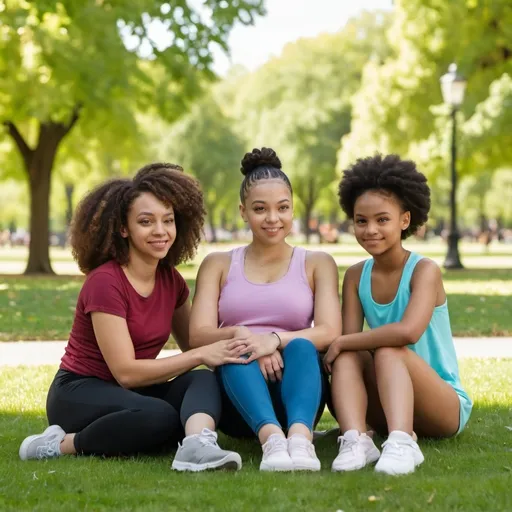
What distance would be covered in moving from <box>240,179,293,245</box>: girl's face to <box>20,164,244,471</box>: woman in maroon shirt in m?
0.34

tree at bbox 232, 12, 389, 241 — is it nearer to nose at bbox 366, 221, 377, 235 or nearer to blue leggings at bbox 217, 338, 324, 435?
nose at bbox 366, 221, 377, 235

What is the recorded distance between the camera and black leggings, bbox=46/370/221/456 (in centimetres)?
478

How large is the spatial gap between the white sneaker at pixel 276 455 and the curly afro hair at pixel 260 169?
1.37m

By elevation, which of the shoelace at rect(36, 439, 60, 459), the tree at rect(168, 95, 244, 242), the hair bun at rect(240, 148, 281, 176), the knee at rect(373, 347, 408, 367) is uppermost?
the tree at rect(168, 95, 244, 242)

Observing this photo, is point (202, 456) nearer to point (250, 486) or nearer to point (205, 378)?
point (250, 486)

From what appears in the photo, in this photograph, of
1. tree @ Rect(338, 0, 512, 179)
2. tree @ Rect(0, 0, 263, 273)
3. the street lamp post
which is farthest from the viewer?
tree @ Rect(338, 0, 512, 179)

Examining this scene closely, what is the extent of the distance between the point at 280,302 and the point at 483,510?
5.69 feet

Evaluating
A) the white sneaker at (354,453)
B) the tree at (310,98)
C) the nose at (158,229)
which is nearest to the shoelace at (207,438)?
the white sneaker at (354,453)

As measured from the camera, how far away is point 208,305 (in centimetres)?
516

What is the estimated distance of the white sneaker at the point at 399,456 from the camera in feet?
14.2

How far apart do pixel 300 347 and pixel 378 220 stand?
32.3 inches

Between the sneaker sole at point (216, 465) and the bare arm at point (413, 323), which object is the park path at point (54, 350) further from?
the sneaker sole at point (216, 465)

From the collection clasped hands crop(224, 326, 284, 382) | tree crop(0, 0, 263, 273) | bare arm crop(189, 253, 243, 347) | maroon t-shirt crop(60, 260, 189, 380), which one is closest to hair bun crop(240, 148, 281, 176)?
bare arm crop(189, 253, 243, 347)

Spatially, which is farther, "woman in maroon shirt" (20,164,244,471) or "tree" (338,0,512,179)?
"tree" (338,0,512,179)
